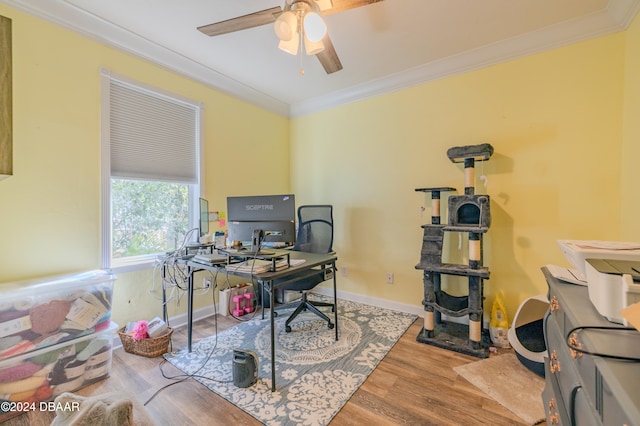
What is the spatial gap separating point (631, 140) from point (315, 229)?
8.57ft

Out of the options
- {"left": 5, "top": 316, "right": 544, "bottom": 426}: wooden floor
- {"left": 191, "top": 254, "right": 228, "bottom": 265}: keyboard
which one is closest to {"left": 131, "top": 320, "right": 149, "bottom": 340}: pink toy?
{"left": 5, "top": 316, "right": 544, "bottom": 426}: wooden floor

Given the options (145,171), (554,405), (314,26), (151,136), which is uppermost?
(314,26)

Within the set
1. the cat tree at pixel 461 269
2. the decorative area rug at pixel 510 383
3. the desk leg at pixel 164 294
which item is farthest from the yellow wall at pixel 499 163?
the desk leg at pixel 164 294

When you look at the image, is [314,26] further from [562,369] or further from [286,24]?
[562,369]

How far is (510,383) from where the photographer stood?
1777 millimetres

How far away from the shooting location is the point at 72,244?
2.06 m

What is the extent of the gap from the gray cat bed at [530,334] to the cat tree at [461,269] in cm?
24

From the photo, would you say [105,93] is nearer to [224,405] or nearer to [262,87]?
[262,87]

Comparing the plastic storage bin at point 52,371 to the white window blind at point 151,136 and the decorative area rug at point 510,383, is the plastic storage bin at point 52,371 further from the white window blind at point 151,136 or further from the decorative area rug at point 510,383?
the decorative area rug at point 510,383

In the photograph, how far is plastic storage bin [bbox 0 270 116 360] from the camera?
1558 mm

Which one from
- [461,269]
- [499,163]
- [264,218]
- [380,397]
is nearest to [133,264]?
[264,218]

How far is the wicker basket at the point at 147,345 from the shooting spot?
212cm

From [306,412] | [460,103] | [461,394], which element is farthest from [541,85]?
[306,412]

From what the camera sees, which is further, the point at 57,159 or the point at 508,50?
the point at 508,50
